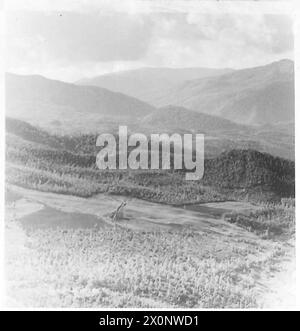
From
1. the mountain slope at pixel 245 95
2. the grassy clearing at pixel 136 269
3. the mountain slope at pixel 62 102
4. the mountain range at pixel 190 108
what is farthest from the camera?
the mountain slope at pixel 245 95

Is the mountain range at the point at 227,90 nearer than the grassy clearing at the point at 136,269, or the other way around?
the grassy clearing at the point at 136,269

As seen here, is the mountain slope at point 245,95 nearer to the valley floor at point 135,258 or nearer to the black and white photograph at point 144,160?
the black and white photograph at point 144,160

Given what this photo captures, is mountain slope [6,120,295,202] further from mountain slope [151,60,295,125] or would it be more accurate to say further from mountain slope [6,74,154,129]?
mountain slope [151,60,295,125]

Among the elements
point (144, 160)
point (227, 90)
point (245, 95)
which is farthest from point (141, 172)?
point (245, 95)

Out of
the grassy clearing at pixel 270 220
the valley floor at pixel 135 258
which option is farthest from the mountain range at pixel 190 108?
the valley floor at pixel 135 258

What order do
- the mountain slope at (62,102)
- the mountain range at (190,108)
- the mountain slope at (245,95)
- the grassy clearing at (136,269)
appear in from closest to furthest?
1. the grassy clearing at (136,269)
2. the mountain slope at (62,102)
3. the mountain range at (190,108)
4. the mountain slope at (245,95)

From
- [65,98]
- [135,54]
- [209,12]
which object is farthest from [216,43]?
[65,98]
